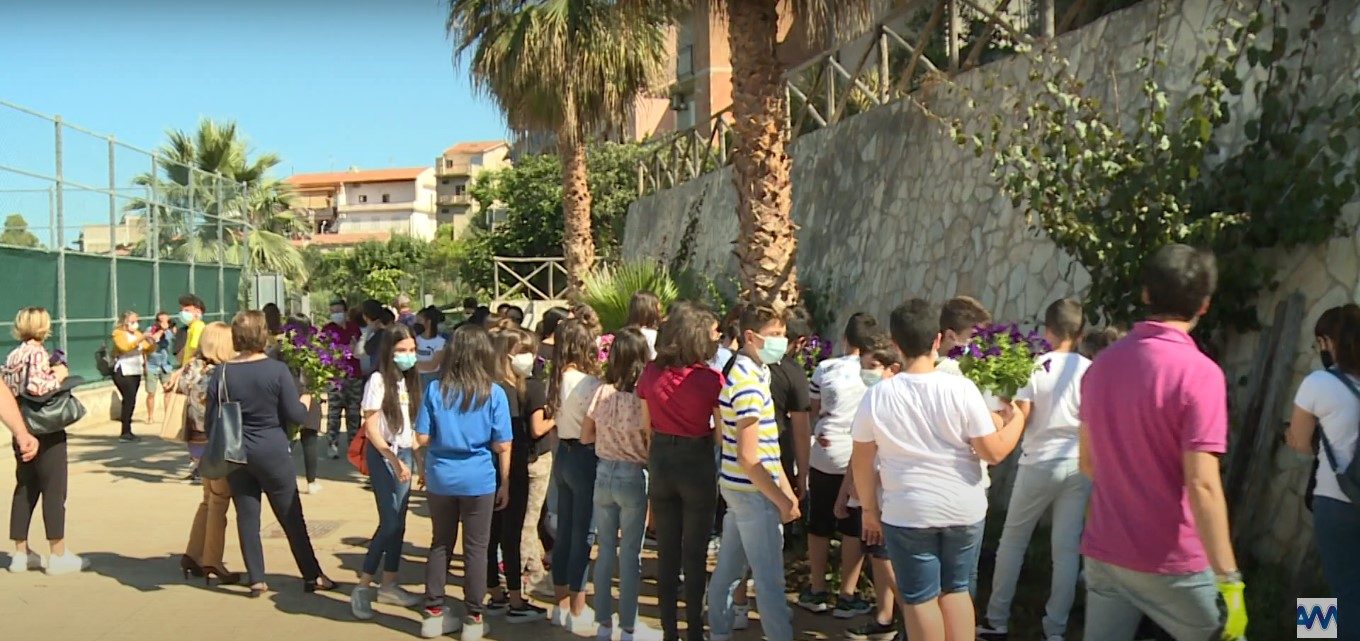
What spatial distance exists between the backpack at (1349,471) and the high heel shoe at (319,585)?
18.9 ft

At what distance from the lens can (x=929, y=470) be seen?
15.0ft

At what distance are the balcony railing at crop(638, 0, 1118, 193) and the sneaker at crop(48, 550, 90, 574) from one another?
278 inches

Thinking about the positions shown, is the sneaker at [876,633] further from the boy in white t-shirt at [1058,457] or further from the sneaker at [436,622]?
→ the sneaker at [436,622]

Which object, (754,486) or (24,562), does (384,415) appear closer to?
(754,486)

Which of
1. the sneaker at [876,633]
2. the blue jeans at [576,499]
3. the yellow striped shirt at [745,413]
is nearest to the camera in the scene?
the yellow striped shirt at [745,413]

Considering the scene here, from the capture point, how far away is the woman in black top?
23.4 ft

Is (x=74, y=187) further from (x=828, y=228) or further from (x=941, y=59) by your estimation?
(x=941, y=59)

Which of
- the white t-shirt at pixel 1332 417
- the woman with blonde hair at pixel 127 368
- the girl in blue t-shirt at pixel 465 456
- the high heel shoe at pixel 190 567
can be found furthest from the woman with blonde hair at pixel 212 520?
the woman with blonde hair at pixel 127 368

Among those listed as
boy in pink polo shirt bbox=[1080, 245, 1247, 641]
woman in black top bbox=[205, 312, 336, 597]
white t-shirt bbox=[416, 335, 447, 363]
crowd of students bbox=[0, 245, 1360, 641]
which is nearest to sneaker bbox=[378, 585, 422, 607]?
crowd of students bbox=[0, 245, 1360, 641]

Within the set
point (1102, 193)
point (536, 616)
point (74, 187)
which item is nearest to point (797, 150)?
point (1102, 193)

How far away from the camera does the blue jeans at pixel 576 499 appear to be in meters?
6.49

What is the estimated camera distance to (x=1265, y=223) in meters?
6.20

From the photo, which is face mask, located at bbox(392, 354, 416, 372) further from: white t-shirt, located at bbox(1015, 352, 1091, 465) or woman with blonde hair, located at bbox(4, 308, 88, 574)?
white t-shirt, located at bbox(1015, 352, 1091, 465)

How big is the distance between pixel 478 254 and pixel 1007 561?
37379 millimetres
